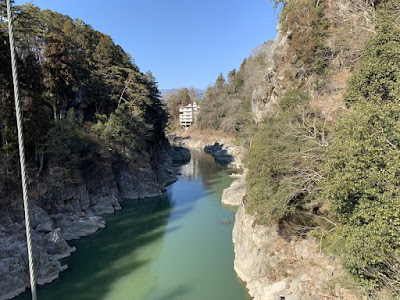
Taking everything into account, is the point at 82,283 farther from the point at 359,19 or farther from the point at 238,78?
the point at 238,78

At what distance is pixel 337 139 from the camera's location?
6465mm

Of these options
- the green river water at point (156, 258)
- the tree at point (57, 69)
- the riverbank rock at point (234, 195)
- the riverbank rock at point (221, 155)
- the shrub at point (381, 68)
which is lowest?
the green river water at point (156, 258)

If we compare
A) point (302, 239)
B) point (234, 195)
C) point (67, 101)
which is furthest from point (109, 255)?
point (67, 101)

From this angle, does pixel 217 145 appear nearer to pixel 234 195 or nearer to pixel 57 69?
pixel 234 195

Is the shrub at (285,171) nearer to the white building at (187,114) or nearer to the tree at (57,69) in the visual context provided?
the tree at (57,69)

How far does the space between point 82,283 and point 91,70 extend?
65.2 feet

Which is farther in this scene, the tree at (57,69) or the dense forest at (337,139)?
the tree at (57,69)

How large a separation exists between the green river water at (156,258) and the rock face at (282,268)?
3.05 feet

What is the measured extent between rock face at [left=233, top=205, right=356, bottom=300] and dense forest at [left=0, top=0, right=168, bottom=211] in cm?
1281

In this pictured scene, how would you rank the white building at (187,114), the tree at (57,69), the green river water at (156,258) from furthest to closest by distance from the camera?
1. the white building at (187,114)
2. the tree at (57,69)
3. the green river water at (156,258)

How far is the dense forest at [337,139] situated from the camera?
17.8ft

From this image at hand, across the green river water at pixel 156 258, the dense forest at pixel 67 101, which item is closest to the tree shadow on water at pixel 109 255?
the green river water at pixel 156 258

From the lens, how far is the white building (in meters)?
76.7

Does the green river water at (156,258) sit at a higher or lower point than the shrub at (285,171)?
lower
